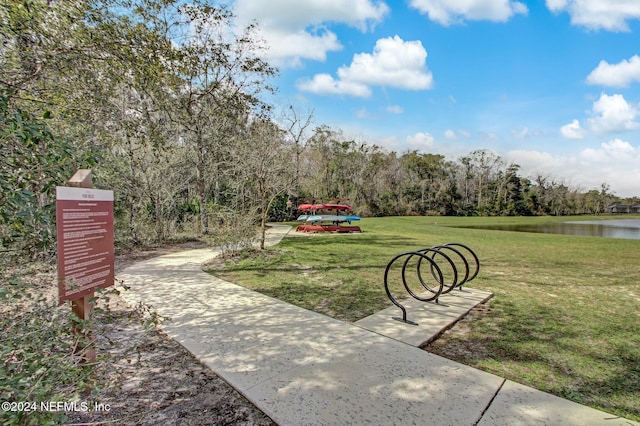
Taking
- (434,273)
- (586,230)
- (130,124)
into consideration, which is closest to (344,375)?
(434,273)

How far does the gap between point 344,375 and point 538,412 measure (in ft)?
4.46

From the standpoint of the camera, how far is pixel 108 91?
5555 millimetres

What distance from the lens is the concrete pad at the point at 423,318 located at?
329 cm

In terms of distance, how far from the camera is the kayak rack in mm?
3885

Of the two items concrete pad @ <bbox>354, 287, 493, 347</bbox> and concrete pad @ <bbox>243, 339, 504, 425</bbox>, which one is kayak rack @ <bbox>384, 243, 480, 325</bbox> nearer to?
concrete pad @ <bbox>354, 287, 493, 347</bbox>

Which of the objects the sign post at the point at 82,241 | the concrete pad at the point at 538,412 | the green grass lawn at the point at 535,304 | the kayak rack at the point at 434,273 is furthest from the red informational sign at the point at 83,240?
the kayak rack at the point at 434,273

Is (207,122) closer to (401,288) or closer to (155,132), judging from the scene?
(155,132)

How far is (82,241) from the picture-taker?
2.20 meters

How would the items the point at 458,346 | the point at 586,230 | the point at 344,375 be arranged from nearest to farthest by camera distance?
the point at 344,375 → the point at 458,346 → the point at 586,230

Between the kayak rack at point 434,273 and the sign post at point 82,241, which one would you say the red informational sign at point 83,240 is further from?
the kayak rack at point 434,273

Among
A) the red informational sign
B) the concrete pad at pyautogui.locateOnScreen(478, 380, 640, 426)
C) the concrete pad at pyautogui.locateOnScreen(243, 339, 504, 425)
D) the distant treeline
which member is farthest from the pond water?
the red informational sign

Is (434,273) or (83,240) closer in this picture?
(83,240)

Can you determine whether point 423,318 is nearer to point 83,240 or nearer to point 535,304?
point 535,304

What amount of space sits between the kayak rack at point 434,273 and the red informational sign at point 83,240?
297cm
